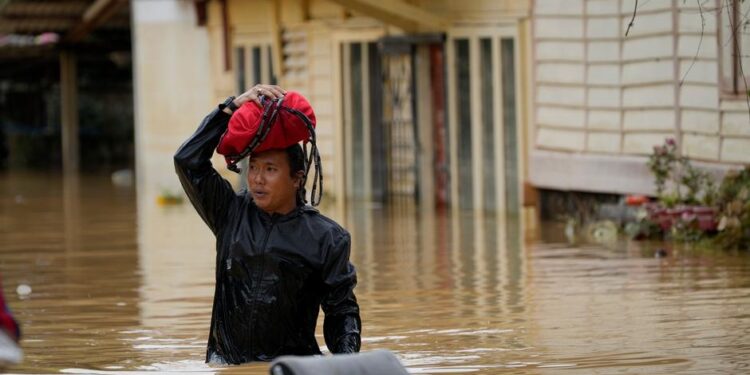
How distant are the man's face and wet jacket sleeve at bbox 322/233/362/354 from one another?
28 cm

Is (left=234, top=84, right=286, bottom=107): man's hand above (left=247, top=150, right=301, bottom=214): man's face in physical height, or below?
above

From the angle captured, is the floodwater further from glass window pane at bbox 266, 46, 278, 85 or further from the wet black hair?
glass window pane at bbox 266, 46, 278, 85

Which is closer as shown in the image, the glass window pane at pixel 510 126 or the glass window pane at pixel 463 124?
the glass window pane at pixel 510 126

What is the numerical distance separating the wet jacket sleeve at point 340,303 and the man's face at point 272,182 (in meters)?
0.28

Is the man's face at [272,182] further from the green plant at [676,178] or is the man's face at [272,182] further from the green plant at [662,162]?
the green plant at [662,162]

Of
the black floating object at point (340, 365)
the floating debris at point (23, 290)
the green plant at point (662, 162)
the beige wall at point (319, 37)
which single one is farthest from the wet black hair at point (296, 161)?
the beige wall at point (319, 37)

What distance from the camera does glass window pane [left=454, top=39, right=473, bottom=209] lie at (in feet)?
67.9

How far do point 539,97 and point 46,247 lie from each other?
5.70 meters

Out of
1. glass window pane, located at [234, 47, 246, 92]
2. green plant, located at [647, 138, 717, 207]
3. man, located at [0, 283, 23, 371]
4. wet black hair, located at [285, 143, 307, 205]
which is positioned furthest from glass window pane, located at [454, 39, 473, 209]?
man, located at [0, 283, 23, 371]

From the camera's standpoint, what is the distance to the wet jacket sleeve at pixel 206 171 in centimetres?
692

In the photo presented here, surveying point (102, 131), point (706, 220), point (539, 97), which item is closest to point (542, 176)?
point (539, 97)

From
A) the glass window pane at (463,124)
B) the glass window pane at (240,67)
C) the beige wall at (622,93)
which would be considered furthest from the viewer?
the glass window pane at (240,67)

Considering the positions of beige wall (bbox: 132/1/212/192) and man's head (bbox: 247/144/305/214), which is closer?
man's head (bbox: 247/144/305/214)

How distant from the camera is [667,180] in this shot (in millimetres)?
16672
